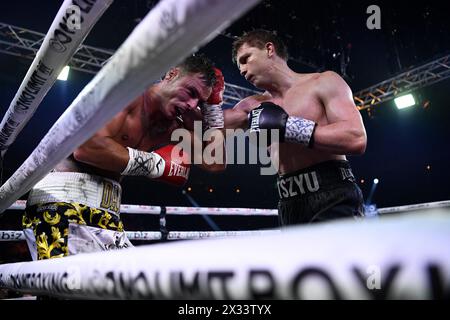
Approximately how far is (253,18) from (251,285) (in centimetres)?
612

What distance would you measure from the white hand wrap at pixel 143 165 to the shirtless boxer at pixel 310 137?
0.60 meters

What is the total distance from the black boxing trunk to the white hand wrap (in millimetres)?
793

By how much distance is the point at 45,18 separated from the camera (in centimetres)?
571

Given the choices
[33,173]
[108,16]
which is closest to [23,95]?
[33,173]

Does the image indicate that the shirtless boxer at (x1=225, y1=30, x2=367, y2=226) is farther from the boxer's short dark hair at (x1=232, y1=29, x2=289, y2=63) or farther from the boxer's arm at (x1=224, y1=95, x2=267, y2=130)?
the boxer's arm at (x1=224, y1=95, x2=267, y2=130)

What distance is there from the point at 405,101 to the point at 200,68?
6.72 m

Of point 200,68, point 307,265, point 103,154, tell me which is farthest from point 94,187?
point 307,265

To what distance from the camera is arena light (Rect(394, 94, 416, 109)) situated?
291 inches

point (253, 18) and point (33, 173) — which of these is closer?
point (33, 173)

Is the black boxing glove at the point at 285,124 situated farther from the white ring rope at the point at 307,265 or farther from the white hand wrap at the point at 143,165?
the white ring rope at the point at 307,265

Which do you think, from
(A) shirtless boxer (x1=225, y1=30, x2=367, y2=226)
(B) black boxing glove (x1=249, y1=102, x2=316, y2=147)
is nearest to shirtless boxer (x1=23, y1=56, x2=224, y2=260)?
(B) black boxing glove (x1=249, y1=102, x2=316, y2=147)

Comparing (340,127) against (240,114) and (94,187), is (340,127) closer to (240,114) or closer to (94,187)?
(240,114)
